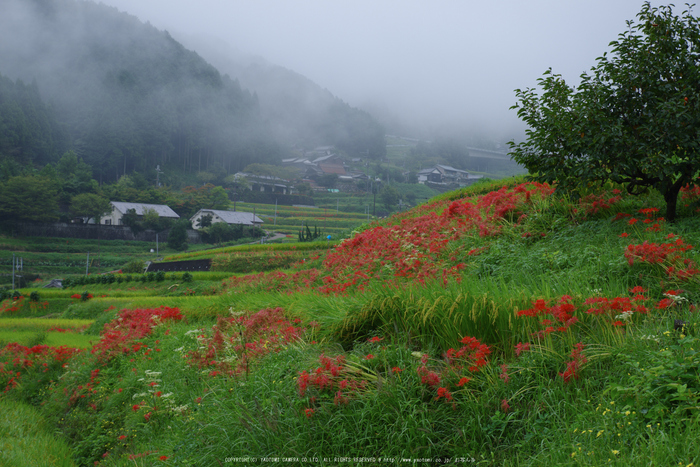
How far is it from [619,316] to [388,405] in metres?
1.79

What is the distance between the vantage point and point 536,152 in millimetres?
6367

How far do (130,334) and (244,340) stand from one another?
11.5 ft

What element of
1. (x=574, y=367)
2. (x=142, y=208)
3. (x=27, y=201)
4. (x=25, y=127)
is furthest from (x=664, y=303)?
(x=25, y=127)

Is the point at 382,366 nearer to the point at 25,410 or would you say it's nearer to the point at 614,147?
the point at 614,147

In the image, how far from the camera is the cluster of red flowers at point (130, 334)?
20.4 ft

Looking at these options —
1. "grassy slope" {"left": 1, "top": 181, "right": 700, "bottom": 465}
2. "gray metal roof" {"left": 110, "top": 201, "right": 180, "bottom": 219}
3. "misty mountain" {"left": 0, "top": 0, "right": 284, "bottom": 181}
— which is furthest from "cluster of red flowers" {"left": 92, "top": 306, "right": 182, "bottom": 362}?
"misty mountain" {"left": 0, "top": 0, "right": 284, "bottom": 181}

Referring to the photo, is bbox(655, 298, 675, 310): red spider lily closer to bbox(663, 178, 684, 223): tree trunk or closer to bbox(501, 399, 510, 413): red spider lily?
bbox(501, 399, 510, 413): red spider lily

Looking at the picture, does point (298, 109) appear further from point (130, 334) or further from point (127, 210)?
point (130, 334)

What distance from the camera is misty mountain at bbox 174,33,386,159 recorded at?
9394 cm

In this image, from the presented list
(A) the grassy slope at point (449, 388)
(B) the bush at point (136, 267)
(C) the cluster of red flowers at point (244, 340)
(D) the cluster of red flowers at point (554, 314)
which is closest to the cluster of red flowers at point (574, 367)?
(A) the grassy slope at point (449, 388)

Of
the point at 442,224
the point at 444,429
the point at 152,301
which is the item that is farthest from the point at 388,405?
the point at 152,301

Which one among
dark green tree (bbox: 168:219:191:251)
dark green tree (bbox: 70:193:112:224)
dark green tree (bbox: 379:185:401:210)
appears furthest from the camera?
dark green tree (bbox: 379:185:401:210)

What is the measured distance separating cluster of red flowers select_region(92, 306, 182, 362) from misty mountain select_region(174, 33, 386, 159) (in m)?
80.6

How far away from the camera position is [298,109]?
110438 mm
